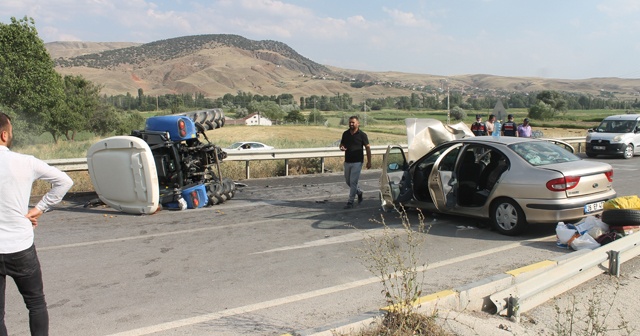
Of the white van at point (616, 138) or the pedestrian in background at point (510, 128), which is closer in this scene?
the pedestrian in background at point (510, 128)

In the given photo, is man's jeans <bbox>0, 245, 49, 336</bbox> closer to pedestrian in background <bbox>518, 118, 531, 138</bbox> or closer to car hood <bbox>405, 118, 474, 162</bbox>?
car hood <bbox>405, 118, 474, 162</bbox>

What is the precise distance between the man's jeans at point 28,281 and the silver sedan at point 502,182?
6079mm

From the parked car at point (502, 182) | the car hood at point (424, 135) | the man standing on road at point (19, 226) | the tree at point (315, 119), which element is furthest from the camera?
the tree at point (315, 119)

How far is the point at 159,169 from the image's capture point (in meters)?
10.5

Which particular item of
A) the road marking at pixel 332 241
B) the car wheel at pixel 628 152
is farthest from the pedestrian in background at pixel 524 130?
the road marking at pixel 332 241

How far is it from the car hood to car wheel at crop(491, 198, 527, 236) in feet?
7.22

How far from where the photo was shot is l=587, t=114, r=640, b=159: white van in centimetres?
2123

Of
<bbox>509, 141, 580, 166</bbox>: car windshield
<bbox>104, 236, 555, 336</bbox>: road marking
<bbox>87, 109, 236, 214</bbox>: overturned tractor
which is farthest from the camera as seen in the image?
<bbox>87, 109, 236, 214</bbox>: overturned tractor

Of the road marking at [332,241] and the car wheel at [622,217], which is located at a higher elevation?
the car wheel at [622,217]

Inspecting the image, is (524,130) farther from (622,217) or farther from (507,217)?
(622,217)

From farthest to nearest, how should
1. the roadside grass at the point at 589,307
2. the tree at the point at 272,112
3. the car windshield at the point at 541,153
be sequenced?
the tree at the point at 272,112, the car windshield at the point at 541,153, the roadside grass at the point at 589,307

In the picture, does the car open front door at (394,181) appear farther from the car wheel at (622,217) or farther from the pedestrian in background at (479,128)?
the pedestrian in background at (479,128)

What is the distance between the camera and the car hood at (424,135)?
977 centimetres

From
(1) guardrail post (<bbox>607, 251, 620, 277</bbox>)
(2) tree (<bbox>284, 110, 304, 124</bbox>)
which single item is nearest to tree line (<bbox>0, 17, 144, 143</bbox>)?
(1) guardrail post (<bbox>607, 251, 620, 277</bbox>)
